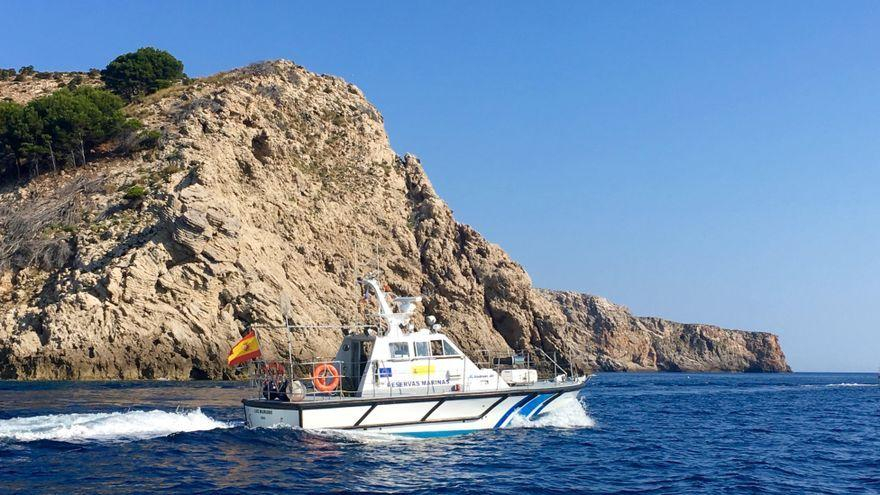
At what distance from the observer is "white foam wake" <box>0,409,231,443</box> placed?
1933 centimetres

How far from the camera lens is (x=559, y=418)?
2370cm

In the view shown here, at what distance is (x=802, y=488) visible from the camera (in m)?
15.6

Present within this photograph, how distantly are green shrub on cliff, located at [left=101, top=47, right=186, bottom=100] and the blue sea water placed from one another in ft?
189

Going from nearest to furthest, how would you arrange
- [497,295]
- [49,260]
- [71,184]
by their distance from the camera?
1. [49,260]
2. [71,184]
3. [497,295]

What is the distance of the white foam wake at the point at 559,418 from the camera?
2239cm

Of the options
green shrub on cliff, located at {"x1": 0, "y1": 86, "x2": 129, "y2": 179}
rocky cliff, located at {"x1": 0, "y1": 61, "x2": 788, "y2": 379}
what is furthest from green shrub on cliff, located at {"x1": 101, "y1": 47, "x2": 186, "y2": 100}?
green shrub on cliff, located at {"x1": 0, "y1": 86, "x2": 129, "y2": 179}

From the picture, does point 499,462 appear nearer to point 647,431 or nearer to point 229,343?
point 647,431

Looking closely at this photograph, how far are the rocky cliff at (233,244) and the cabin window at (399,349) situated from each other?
73.2 feet

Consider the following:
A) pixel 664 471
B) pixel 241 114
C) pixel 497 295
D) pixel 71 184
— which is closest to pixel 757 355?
pixel 497 295

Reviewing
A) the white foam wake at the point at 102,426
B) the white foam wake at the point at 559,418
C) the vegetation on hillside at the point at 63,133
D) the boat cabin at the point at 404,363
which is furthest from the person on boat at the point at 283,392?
the vegetation on hillside at the point at 63,133

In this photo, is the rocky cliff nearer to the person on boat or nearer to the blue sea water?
the blue sea water

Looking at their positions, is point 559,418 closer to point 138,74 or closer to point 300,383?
point 300,383

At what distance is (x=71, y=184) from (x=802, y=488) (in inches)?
2259

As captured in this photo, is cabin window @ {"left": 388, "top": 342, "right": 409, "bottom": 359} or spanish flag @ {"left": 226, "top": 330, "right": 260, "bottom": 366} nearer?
spanish flag @ {"left": 226, "top": 330, "right": 260, "bottom": 366}
